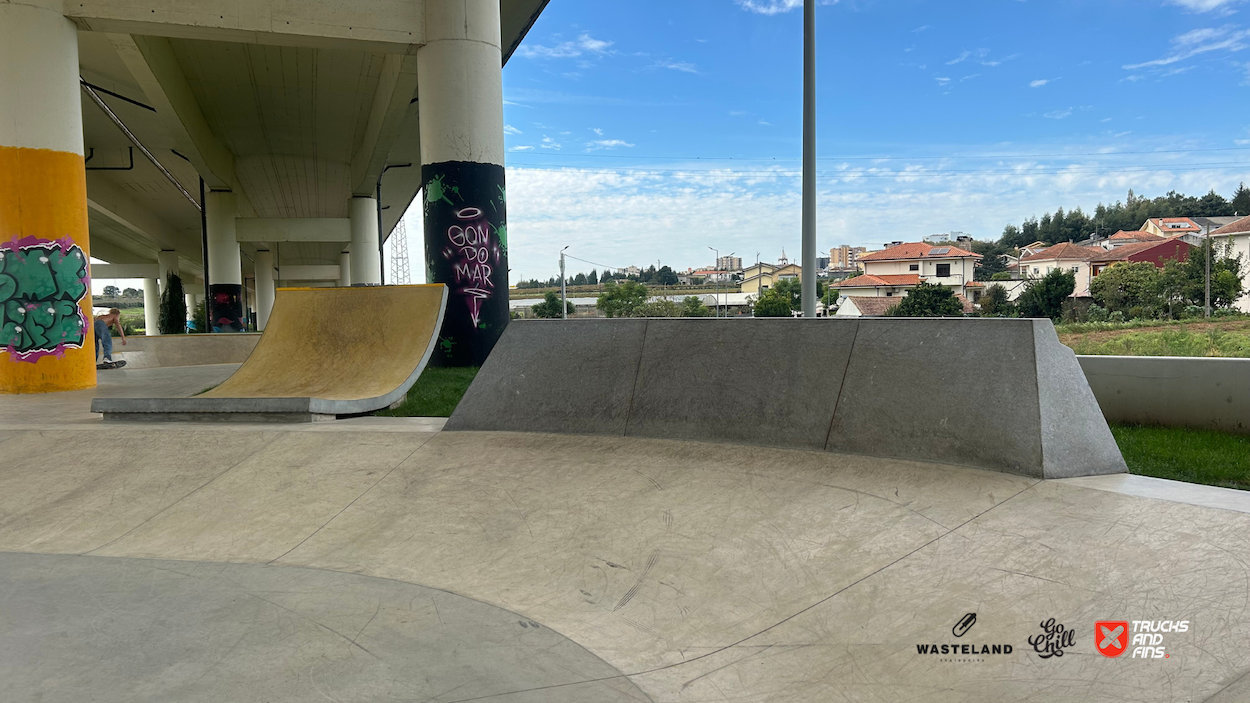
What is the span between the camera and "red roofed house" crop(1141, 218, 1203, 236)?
54.2m

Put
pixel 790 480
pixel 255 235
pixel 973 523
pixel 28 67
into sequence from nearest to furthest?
1. pixel 973 523
2. pixel 790 480
3. pixel 28 67
4. pixel 255 235

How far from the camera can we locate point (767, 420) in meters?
5.26

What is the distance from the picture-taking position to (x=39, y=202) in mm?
10984

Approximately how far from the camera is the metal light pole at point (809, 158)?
354 inches

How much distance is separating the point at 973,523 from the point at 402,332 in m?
7.53

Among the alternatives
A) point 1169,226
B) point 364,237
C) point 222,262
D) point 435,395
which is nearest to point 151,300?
point 222,262

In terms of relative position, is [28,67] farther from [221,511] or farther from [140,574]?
[140,574]

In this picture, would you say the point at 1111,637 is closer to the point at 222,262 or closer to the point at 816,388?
the point at 816,388

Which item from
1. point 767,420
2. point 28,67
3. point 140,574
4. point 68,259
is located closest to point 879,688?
point 767,420

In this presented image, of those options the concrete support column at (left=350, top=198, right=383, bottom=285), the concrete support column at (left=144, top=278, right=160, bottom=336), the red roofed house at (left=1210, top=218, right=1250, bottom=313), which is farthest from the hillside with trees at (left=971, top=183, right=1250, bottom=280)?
the concrete support column at (left=144, top=278, right=160, bottom=336)

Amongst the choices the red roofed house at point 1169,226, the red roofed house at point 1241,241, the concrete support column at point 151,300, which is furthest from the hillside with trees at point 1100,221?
the concrete support column at point 151,300

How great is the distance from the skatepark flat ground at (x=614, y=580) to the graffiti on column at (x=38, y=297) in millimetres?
7024

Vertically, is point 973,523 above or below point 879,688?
above

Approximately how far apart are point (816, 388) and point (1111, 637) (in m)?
2.70
